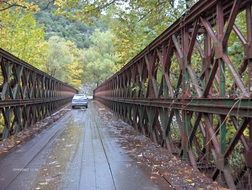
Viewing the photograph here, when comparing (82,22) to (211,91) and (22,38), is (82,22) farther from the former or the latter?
(22,38)

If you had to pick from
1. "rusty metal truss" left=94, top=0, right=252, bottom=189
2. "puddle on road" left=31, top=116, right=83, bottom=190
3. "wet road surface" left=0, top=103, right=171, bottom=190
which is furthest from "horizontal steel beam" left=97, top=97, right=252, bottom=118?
"puddle on road" left=31, top=116, right=83, bottom=190

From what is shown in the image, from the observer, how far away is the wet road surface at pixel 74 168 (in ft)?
18.5

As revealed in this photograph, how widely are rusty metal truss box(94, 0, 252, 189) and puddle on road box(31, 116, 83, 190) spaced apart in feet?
6.91

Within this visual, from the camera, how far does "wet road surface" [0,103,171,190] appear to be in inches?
221

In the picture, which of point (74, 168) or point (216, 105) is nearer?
point (216, 105)

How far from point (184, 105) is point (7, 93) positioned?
6.64 metres

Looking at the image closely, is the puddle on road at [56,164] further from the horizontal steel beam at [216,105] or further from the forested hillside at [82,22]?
the forested hillside at [82,22]

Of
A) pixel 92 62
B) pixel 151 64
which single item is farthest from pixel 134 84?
pixel 92 62

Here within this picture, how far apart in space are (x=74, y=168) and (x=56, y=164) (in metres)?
0.56

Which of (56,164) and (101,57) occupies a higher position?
(101,57)

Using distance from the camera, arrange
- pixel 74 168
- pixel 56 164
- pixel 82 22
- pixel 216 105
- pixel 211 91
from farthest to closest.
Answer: pixel 82 22 → pixel 211 91 → pixel 56 164 → pixel 74 168 → pixel 216 105

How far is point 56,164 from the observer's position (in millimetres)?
7207

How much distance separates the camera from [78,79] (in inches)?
3487

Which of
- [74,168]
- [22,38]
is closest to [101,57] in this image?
[22,38]
